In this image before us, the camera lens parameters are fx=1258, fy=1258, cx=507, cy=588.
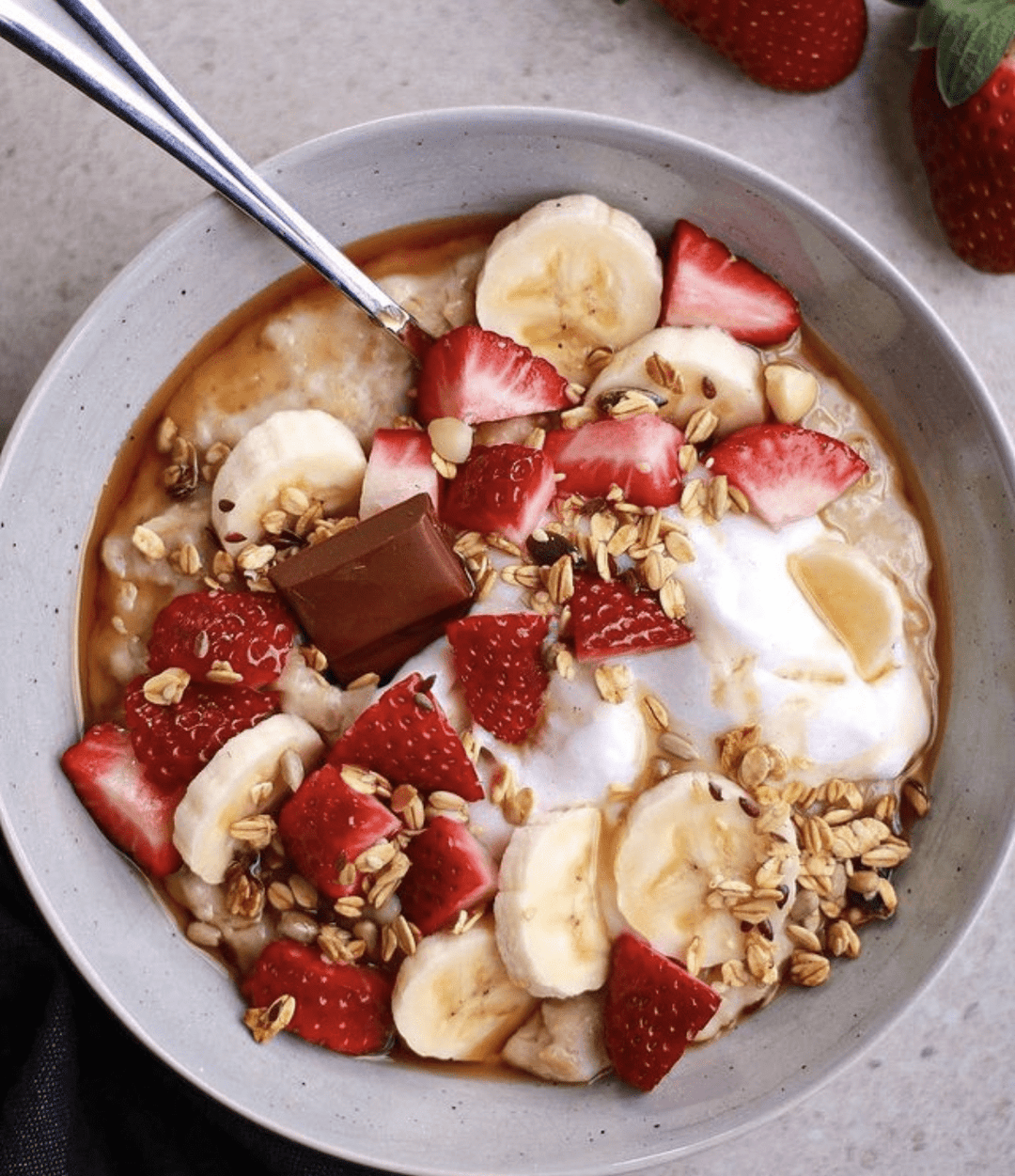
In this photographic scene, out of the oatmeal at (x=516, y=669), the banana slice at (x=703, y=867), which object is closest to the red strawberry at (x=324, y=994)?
the oatmeal at (x=516, y=669)

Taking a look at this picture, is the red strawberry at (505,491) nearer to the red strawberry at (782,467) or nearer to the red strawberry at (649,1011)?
the red strawberry at (782,467)

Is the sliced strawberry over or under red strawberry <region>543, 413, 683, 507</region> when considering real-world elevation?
over

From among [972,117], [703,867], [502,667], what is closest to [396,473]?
[502,667]

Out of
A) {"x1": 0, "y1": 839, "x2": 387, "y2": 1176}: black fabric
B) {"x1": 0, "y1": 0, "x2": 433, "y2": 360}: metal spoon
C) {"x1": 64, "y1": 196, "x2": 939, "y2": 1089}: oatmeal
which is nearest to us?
{"x1": 0, "y1": 0, "x2": 433, "y2": 360}: metal spoon

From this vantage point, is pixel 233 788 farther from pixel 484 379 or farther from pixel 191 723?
pixel 484 379

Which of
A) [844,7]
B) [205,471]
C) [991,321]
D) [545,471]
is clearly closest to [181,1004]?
[205,471]

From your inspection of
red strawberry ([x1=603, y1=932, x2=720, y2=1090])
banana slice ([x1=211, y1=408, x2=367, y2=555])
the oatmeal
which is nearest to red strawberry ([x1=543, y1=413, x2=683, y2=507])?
the oatmeal

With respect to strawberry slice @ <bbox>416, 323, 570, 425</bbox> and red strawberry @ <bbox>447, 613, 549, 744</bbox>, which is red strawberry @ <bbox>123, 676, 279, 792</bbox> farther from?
strawberry slice @ <bbox>416, 323, 570, 425</bbox>
